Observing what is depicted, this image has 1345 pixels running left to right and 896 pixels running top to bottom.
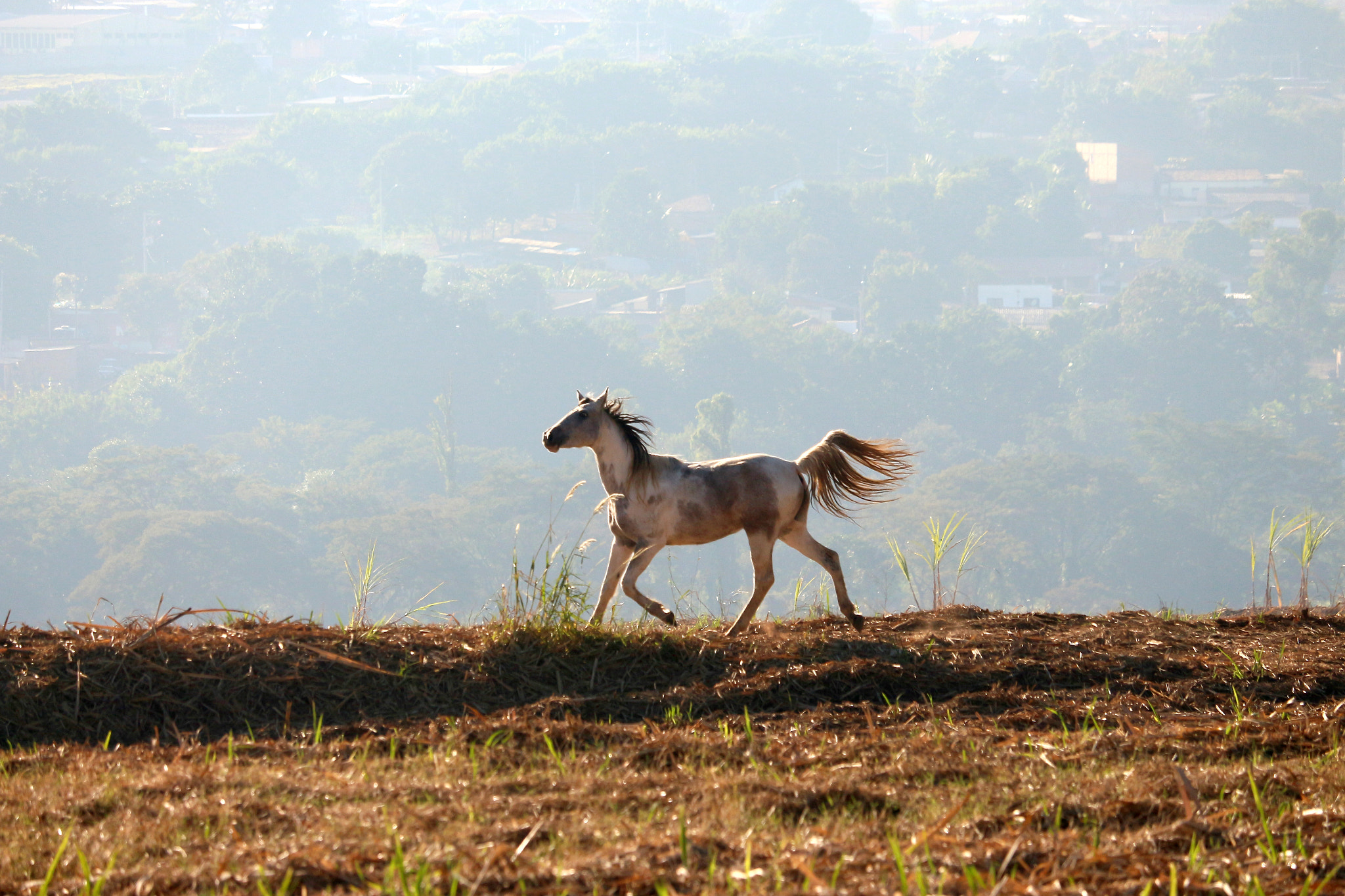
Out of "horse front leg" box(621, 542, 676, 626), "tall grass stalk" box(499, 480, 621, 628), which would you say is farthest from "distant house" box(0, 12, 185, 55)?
"tall grass stalk" box(499, 480, 621, 628)

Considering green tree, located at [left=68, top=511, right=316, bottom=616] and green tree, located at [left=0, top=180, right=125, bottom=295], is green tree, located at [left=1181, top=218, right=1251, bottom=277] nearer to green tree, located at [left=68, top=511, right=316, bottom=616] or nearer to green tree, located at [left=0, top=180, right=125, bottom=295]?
green tree, located at [left=68, top=511, right=316, bottom=616]

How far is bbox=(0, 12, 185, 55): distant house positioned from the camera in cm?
13475

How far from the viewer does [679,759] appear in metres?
3.90

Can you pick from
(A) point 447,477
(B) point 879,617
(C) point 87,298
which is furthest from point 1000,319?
(B) point 879,617

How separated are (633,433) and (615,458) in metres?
0.16

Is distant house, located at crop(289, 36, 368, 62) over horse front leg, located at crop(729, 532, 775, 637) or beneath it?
over

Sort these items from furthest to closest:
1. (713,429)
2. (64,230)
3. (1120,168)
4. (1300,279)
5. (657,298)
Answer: (1120,168) → (657,298) → (64,230) → (1300,279) → (713,429)

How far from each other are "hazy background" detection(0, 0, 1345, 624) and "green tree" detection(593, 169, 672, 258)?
479 millimetres

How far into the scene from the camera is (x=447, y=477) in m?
69.6

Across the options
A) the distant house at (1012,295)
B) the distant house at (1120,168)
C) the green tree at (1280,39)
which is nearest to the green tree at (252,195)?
the distant house at (1012,295)

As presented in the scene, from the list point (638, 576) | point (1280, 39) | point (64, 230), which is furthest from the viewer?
point (1280, 39)

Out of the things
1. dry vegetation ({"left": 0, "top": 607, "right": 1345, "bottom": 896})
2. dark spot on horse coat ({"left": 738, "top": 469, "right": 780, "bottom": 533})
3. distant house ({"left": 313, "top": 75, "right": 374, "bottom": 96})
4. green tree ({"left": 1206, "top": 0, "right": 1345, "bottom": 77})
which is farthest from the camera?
distant house ({"left": 313, "top": 75, "right": 374, "bottom": 96})

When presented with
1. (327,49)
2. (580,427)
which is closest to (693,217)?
(327,49)

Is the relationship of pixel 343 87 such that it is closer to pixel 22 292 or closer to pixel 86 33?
pixel 86 33
